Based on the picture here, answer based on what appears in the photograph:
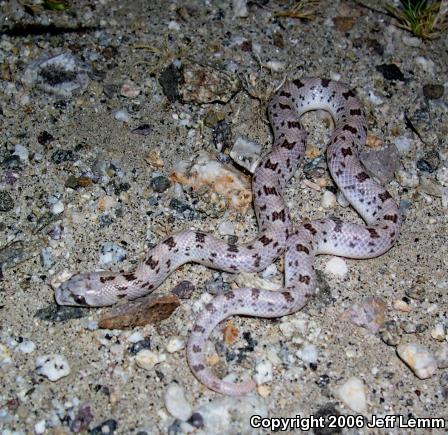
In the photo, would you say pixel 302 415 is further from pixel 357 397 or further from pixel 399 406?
pixel 399 406

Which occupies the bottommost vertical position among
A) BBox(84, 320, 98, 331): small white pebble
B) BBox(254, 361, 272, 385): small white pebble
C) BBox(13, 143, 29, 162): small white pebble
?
BBox(84, 320, 98, 331): small white pebble

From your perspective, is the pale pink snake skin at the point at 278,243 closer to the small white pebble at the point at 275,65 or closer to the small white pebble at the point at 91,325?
the small white pebble at the point at 91,325

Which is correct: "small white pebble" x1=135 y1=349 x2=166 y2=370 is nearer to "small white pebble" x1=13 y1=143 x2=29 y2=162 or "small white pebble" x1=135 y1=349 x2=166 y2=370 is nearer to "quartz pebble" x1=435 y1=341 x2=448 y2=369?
"quartz pebble" x1=435 y1=341 x2=448 y2=369

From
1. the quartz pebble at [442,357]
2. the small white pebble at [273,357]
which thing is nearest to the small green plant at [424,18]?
the quartz pebble at [442,357]

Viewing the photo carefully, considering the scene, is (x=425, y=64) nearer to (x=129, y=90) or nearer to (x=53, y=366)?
(x=129, y=90)

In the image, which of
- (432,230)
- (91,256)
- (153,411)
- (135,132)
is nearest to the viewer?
(153,411)

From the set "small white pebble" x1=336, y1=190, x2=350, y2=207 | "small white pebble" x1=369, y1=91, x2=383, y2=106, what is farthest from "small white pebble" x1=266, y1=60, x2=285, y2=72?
"small white pebble" x1=336, y1=190, x2=350, y2=207

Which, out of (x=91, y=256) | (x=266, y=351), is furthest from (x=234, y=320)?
(x=91, y=256)
